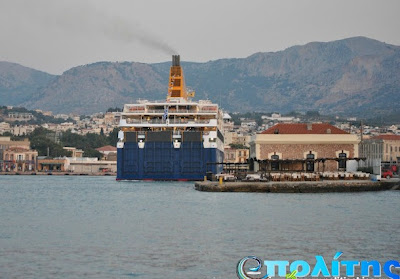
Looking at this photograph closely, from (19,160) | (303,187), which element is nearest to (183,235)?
(303,187)

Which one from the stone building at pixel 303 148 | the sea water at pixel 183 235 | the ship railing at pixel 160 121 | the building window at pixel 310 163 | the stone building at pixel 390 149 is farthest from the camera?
the stone building at pixel 390 149

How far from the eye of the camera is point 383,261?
25.4 m

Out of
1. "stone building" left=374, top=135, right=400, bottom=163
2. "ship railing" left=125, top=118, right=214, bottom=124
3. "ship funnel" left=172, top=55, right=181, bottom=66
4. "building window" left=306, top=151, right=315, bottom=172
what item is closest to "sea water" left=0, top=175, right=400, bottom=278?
"building window" left=306, top=151, right=315, bottom=172

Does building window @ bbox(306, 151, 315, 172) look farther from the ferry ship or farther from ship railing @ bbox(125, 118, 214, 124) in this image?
ship railing @ bbox(125, 118, 214, 124)

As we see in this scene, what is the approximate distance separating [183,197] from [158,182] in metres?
27.7

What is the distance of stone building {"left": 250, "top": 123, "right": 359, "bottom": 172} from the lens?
76.4 metres

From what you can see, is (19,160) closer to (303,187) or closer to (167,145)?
(167,145)

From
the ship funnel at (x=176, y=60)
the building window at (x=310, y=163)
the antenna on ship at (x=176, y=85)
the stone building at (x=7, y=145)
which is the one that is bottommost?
the building window at (x=310, y=163)

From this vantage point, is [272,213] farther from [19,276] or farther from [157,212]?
[19,276]

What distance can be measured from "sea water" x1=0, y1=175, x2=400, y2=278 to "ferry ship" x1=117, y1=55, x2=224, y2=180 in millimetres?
35121

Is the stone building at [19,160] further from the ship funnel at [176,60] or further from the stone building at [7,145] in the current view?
the ship funnel at [176,60]

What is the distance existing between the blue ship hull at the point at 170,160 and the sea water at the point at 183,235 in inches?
1377

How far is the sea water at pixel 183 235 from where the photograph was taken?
2481 cm

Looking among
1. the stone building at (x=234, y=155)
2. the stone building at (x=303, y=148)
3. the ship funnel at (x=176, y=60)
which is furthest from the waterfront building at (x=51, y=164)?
the stone building at (x=303, y=148)
